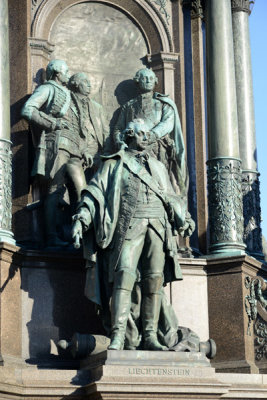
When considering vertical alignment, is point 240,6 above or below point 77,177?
above

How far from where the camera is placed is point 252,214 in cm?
2106

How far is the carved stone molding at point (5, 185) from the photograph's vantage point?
1878 cm

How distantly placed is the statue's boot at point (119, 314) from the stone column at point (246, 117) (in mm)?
3891

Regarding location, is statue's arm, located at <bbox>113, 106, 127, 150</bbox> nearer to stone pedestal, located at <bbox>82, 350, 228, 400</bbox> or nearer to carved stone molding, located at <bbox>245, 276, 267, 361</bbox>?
carved stone molding, located at <bbox>245, 276, 267, 361</bbox>

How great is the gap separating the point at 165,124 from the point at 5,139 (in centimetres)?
238

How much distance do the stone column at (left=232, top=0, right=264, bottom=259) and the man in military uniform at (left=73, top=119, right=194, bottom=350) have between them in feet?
9.12

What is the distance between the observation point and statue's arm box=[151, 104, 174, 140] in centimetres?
1966

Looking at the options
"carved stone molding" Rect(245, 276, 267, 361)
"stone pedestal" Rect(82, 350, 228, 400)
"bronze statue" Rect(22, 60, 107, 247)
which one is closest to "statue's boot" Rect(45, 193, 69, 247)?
"bronze statue" Rect(22, 60, 107, 247)

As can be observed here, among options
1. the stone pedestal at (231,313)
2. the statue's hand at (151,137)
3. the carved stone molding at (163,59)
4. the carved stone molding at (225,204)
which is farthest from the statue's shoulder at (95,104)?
the stone pedestal at (231,313)

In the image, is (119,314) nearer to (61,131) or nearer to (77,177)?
(77,177)

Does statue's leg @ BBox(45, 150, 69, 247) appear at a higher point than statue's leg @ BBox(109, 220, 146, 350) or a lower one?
higher

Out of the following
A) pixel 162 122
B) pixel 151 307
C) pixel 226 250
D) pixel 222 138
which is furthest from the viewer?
pixel 222 138

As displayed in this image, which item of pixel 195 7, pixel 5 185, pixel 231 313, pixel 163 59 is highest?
pixel 195 7

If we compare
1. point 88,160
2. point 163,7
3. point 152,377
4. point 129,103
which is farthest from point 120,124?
point 152,377
